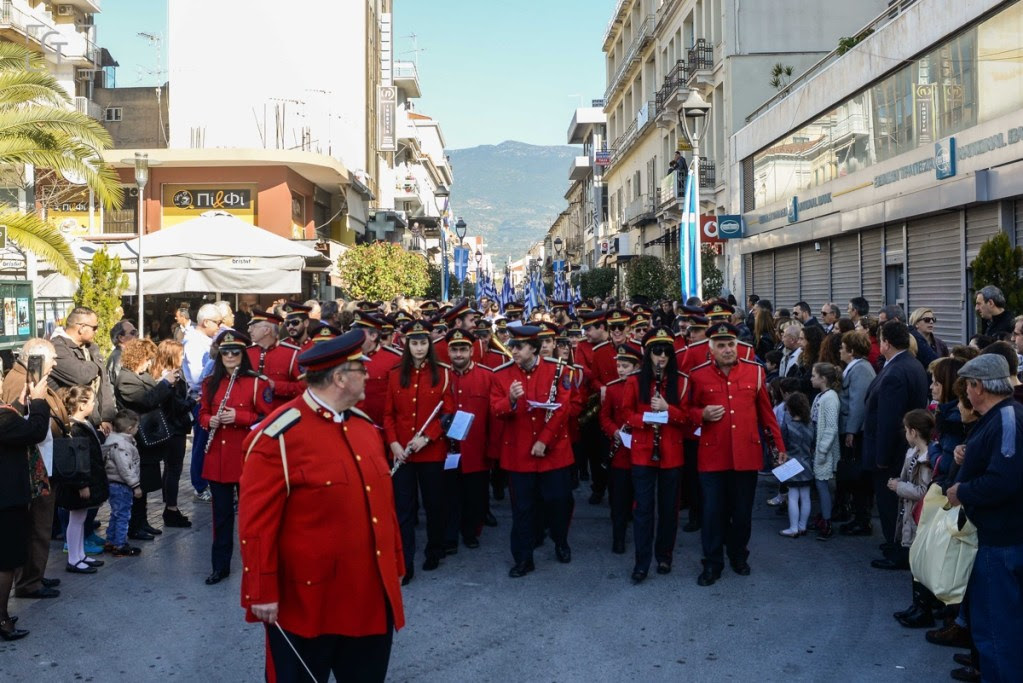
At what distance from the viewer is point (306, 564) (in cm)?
420

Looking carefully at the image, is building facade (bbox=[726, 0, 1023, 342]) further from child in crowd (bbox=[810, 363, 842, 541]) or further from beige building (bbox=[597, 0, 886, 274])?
child in crowd (bbox=[810, 363, 842, 541])

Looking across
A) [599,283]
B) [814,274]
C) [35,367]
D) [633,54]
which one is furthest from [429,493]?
[633,54]

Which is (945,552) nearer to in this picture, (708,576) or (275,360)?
(708,576)

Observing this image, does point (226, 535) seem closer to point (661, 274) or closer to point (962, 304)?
point (962, 304)

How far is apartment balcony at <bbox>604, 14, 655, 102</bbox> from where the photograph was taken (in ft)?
146

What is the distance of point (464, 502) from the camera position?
9.48 m

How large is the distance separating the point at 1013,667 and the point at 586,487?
24.7ft

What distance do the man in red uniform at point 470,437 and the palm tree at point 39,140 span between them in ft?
31.8

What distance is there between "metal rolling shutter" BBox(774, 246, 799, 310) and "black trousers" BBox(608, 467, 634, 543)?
18.5 meters

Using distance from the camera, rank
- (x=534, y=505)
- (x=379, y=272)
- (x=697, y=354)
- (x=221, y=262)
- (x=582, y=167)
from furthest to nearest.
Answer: (x=582, y=167) → (x=379, y=272) → (x=221, y=262) → (x=697, y=354) → (x=534, y=505)

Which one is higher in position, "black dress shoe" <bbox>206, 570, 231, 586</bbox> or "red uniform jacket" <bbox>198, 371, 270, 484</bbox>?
"red uniform jacket" <bbox>198, 371, 270, 484</bbox>

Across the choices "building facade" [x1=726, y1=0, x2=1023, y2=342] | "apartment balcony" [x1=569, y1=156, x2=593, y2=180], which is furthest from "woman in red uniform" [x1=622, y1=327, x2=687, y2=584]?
"apartment balcony" [x1=569, y1=156, x2=593, y2=180]

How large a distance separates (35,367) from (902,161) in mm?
15797

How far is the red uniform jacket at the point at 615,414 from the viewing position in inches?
340
